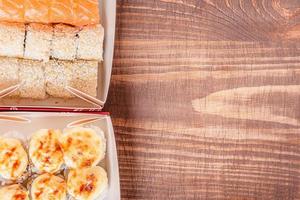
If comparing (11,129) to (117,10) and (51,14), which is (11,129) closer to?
(51,14)

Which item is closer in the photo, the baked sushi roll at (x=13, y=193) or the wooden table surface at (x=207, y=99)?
the baked sushi roll at (x=13, y=193)

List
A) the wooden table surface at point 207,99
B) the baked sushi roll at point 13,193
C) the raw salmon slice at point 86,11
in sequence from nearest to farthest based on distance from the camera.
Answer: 1. the baked sushi roll at point 13,193
2. the raw salmon slice at point 86,11
3. the wooden table surface at point 207,99

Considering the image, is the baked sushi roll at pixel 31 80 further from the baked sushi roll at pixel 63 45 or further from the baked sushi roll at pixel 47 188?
the baked sushi roll at pixel 47 188

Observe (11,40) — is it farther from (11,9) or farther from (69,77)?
(69,77)

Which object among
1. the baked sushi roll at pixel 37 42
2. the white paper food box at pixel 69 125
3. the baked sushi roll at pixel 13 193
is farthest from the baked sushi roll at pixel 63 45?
the baked sushi roll at pixel 13 193

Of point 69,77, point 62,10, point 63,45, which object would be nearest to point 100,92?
point 69,77

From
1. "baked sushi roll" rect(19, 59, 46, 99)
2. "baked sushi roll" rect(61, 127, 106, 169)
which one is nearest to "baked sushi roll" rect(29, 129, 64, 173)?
"baked sushi roll" rect(61, 127, 106, 169)

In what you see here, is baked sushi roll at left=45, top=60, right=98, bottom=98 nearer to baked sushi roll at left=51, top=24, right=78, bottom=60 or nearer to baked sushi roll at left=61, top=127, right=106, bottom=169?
baked sushi roll at left=51, top=24, right=78, bottom=60
